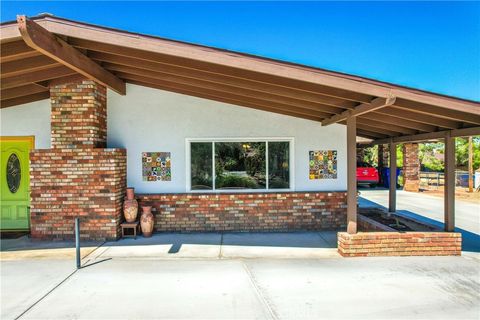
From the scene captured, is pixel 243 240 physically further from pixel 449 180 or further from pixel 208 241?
pixel 449 180

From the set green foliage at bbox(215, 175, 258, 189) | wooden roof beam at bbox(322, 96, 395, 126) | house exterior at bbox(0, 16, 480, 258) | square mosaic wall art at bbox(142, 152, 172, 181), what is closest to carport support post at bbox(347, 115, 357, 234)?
house exterior at bbox(0, 16, 480, 258)

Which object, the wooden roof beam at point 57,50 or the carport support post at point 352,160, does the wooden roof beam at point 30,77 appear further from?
the carport support post at point 352,160

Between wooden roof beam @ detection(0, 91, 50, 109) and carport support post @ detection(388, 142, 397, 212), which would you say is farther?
carport support post @ detection(388, 142, 397, 212)

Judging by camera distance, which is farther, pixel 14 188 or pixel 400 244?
pixel 14 188

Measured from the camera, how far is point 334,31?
9.52m

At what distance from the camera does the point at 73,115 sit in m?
6.57

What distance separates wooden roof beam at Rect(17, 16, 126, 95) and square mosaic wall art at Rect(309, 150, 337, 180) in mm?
4843

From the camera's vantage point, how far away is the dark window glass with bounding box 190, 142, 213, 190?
24.9 ft

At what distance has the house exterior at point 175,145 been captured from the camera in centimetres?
586

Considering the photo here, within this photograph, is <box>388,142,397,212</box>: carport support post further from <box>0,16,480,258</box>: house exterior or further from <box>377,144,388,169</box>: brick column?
<box>377,144,388,169</box>: brick column

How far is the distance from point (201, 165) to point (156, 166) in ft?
3.44

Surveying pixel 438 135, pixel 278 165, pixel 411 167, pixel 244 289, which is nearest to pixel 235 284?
pixel 244 289

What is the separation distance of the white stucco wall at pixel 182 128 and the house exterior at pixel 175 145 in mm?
24

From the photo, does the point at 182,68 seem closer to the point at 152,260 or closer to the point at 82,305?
the point at 152,260
